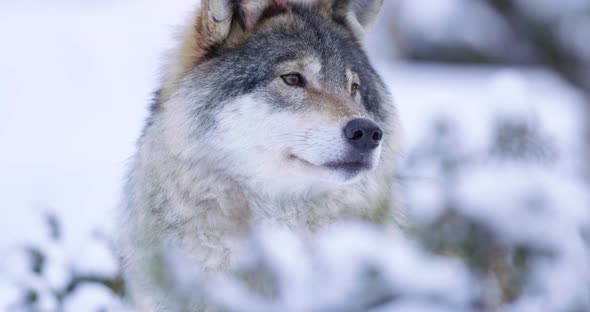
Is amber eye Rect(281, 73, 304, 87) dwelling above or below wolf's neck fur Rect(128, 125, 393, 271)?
above

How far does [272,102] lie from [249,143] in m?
0.21

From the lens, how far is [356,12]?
13.6 feet

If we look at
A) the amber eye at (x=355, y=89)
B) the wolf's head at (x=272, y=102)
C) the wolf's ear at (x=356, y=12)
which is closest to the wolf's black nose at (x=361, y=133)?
the wolf's head at (x=272, y=102)

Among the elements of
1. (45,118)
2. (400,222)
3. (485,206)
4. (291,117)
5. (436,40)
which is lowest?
(45,118)

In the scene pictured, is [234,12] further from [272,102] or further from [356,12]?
[356,12]

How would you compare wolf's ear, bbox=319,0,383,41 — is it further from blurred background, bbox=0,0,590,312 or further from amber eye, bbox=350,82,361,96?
amber eye, bbox=350,82,361,96

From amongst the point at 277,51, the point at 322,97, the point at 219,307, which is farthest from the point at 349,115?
the point at 219,307

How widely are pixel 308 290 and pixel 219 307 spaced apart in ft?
0.81

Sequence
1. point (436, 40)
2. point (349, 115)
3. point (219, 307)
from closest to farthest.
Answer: point (219, 307), point (349, 115), point (436, 40)

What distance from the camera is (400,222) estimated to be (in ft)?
11.5

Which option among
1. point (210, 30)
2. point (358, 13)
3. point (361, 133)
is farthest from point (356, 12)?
point (361, 133)

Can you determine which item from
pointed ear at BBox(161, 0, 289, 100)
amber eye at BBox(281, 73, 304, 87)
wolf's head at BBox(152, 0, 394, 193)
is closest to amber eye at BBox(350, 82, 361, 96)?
wolf's head at BBox(152, 0, 394, 193)

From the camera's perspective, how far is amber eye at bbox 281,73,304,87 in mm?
3535

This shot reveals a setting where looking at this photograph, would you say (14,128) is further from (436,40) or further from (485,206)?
(485,206)
